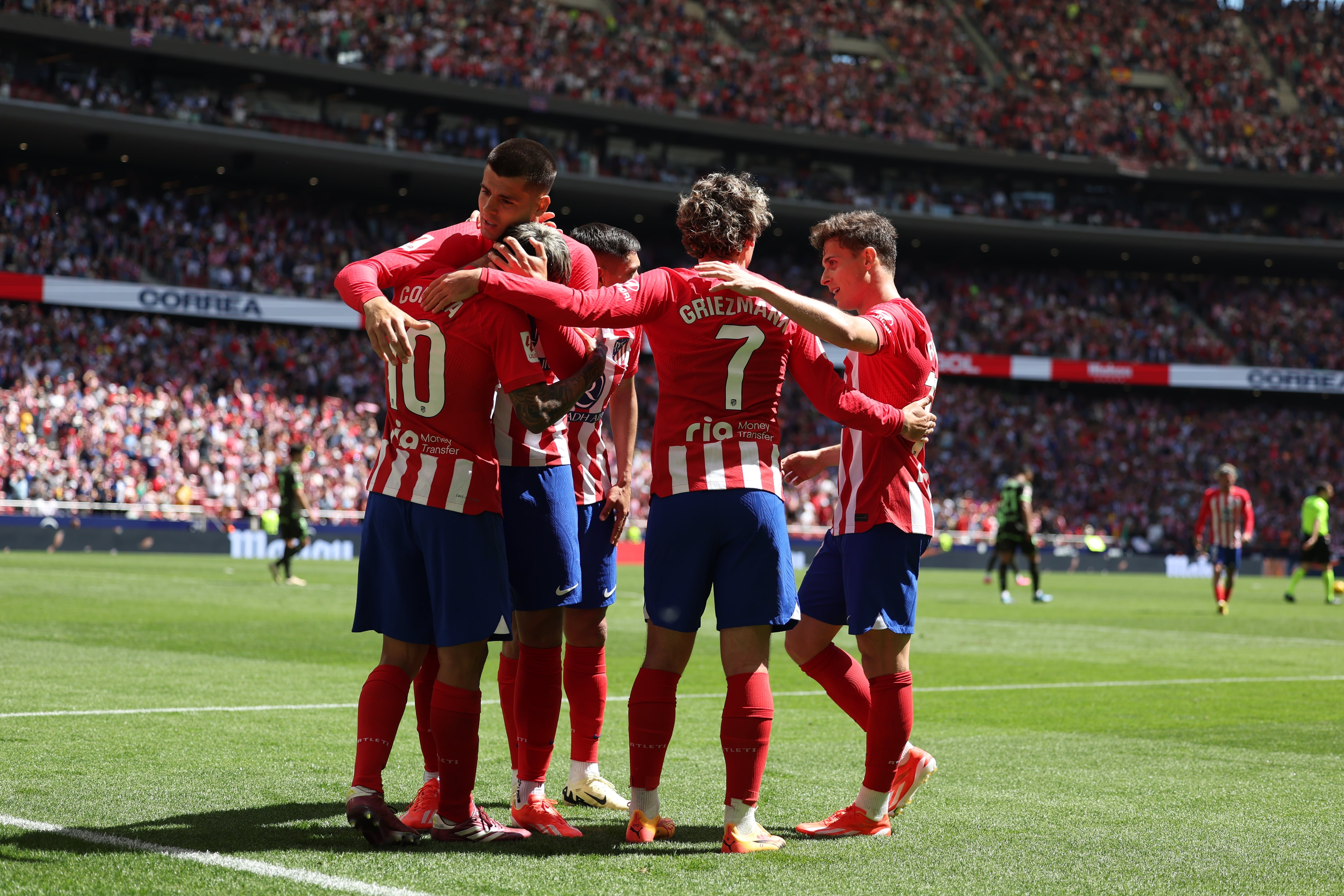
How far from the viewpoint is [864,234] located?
5340 millimetres

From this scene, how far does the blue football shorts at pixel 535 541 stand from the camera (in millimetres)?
4957

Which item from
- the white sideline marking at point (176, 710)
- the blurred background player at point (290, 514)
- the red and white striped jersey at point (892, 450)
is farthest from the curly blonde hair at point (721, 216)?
the blurred background player at point (290, 514)

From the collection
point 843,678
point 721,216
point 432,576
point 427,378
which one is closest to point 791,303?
point 721,216

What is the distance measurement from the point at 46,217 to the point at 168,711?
33818mm

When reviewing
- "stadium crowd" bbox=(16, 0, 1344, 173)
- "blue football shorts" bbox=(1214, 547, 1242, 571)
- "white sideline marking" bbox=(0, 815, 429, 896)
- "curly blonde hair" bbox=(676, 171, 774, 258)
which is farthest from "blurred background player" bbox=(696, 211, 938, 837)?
"stadium crowd" bbox=(16, 0, 1344, 173)

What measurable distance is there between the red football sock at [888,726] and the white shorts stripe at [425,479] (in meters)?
1.95

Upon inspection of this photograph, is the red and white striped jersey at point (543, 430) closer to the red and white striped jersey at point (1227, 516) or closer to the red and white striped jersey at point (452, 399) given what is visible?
the red and white striped jersey at point (452, 399)

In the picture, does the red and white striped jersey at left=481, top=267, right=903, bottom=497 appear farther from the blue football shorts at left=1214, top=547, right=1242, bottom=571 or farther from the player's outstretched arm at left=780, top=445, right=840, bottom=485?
the blue football shorts at left=1214, top=547, right=1242, bottom=571

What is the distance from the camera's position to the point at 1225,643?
14.8 metres

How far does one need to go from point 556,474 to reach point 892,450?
1371 millimetres

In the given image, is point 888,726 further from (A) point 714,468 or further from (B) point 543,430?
(B) point 543,430

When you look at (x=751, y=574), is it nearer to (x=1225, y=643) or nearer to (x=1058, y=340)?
(x=1225, y=643)

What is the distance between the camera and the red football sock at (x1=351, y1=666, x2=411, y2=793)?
448 centimetres

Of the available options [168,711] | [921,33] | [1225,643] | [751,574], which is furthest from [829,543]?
[921,33]
